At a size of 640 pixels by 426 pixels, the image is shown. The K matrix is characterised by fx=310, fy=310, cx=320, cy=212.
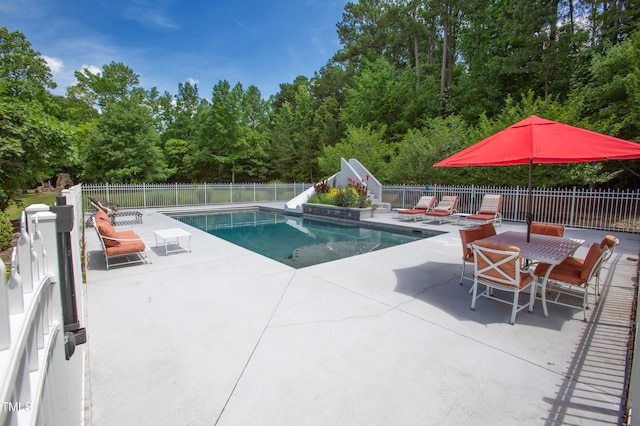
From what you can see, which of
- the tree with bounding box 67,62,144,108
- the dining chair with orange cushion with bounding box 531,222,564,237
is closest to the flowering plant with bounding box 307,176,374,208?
the dining chair with orange cushion with bounding box 531,222,564,237

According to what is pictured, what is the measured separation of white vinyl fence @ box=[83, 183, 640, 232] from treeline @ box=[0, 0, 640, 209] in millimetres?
1252

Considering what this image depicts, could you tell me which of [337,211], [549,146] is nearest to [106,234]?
[549,146]

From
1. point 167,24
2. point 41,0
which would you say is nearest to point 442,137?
point 167,24

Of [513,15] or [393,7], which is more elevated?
[393,7]

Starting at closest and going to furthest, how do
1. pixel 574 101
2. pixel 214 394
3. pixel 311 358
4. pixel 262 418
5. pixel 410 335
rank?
pixel 262 418, pixel 214 394, pixel 311 358, pixel 410 335, pixel 574 101

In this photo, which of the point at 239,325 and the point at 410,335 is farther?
the point at 239,325

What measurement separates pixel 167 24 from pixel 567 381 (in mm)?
22402

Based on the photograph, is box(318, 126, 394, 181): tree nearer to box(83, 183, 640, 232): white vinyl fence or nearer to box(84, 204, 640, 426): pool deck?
box(83, 183, 640, 232): white vinyl fence

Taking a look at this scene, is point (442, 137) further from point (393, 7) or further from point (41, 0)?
Answer: point (41, 0)

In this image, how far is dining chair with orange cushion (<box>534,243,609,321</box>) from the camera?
351 cm

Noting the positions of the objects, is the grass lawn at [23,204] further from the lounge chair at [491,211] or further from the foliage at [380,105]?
the lounge chair at [491,211]

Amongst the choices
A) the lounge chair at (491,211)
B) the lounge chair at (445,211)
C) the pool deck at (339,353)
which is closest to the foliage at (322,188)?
the lounge chair at (445,211)

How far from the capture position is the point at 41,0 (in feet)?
52.6

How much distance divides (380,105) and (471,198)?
14.2m
